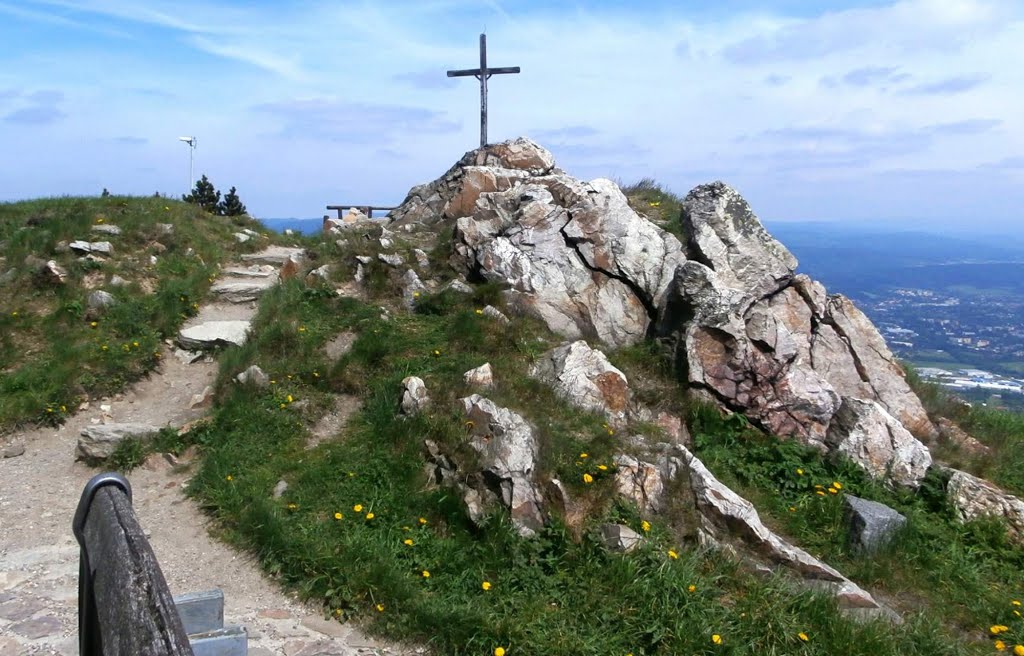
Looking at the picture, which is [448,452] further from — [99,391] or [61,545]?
[99,391]

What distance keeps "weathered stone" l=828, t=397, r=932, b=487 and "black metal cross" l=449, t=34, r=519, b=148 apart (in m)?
11.0

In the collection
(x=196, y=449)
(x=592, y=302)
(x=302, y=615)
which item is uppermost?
(x=592, y=302)

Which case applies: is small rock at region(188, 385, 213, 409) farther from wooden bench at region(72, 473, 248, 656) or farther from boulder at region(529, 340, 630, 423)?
wooden bench at region(72, 473, 248, 656)

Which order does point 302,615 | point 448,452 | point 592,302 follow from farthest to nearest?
1. point 592,302
2. point 448,452
3. point 302,615

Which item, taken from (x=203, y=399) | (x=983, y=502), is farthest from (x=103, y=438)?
(x=983, y=502)

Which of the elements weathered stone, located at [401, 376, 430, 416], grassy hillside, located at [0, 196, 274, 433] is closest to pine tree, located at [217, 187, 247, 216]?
grassy hillside, located at [0, 196, 274, 433]

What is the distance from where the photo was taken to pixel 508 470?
731 centimetres

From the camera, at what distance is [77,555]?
279 inches

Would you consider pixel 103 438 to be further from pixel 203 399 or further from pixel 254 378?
pixel 254 378

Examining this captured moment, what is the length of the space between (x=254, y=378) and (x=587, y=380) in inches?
171

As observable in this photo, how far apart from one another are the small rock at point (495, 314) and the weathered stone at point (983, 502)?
5.91 m

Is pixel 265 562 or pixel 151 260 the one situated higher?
pixel 151 260

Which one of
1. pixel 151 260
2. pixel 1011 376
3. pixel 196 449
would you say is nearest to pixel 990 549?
pixel 196 449

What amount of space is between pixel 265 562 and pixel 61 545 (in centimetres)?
221
